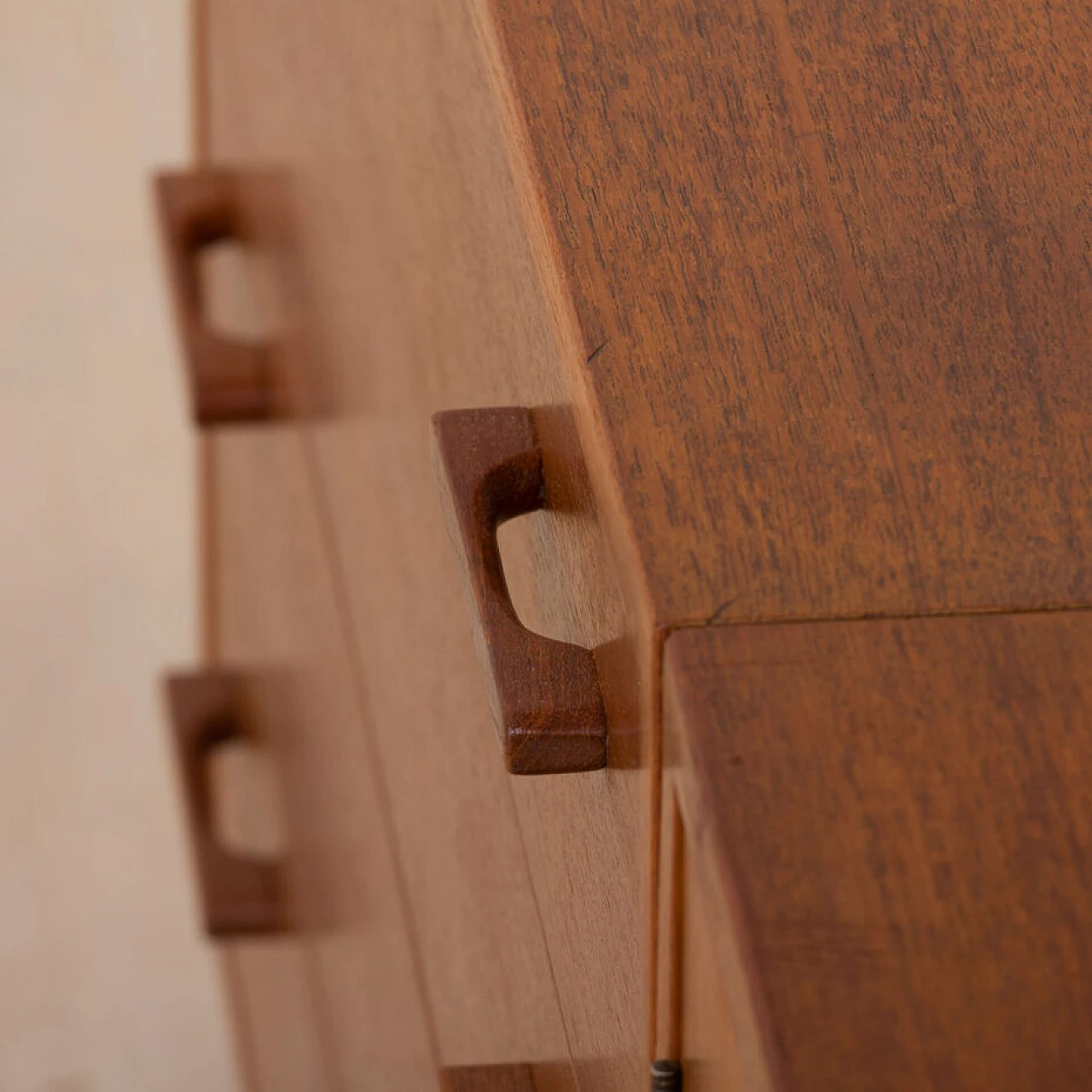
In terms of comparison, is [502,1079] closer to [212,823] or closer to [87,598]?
[212,823]

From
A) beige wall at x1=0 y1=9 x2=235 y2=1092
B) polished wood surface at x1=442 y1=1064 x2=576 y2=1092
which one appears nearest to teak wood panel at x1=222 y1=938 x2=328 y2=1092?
beige wall at x1=0 y1=9 x2=235 y2=1092

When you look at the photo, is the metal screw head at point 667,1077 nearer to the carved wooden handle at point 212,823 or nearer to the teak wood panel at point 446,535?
the teak wood panel at point 446,535

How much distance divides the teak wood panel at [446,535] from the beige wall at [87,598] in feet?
2.78

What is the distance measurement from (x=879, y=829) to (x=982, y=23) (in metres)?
0.22

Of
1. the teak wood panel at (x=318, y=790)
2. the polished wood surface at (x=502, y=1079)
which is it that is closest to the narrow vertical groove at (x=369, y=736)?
the teak wood panel at (x=318, y=790)

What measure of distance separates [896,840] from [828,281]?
0.13 metres

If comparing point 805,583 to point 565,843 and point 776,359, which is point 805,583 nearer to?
point 776,359

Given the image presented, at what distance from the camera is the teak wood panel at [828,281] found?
32cm

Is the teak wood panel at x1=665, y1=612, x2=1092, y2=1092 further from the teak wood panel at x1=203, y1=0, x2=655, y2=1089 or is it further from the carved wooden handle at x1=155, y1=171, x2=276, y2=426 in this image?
the carved wooden handle at x1=155, y1=171, x2=276, y2=426

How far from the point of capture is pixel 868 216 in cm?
37

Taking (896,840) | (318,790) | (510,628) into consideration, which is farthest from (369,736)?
(896,840)

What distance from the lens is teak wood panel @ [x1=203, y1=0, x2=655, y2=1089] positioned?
39 centimetres

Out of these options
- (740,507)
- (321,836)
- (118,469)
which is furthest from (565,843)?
(118,469)

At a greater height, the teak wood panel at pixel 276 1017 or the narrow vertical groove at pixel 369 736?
the narrow vertical groove at pixel 369 736
